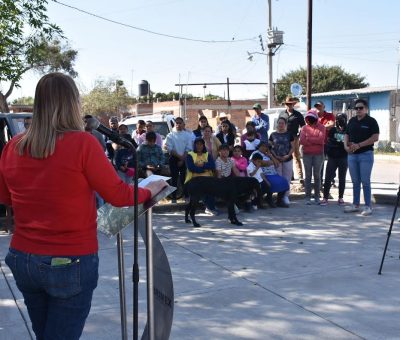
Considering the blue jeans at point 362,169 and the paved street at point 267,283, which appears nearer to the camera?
the paved street at point 267,283

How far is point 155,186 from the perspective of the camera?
263 cm

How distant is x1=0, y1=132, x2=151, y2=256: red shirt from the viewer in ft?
7.49

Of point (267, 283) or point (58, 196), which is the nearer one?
point (58, 196)

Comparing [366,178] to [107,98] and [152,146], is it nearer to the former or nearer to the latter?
[152,146]

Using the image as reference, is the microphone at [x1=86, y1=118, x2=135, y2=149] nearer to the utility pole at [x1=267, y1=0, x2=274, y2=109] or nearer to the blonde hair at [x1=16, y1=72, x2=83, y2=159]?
the blonde hair at [x1=16, y1=72, x2=83, y2=159]

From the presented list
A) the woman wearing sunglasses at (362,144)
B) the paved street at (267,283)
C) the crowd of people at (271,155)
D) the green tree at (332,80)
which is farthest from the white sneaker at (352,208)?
the green tree at (332,80)

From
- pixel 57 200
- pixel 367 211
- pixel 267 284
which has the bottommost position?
pixel 267 284

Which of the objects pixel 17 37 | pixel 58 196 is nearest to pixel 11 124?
pixel 17 37

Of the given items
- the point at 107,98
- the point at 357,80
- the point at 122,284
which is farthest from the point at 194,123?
the point at 122,284

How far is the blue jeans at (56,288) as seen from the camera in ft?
7.60

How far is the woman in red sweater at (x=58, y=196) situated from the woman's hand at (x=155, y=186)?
0.21 metres

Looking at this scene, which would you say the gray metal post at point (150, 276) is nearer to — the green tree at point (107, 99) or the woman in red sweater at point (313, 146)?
the woman in red sweater at point (313, 146)

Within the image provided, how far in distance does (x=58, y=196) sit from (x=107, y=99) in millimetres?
58446

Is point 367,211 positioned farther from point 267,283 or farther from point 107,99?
point 107,99
